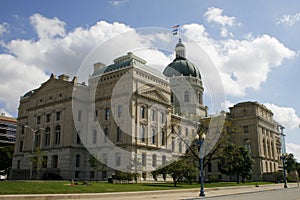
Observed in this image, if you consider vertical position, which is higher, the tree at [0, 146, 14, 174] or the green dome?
the green dome

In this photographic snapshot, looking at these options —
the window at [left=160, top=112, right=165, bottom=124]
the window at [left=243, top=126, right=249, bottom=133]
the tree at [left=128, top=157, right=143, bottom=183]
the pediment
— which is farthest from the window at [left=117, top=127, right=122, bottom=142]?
the window at [left=243, top=126, right=249, bottom=133]

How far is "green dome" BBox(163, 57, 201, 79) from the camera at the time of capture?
9819cm

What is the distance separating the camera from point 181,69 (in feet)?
324

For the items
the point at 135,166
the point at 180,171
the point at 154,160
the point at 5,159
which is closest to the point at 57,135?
the point at 154,160

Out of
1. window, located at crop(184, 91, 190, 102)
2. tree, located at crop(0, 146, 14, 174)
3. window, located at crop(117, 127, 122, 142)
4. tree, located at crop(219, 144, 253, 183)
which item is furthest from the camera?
window, located at crop(184, 91, 190, 102)

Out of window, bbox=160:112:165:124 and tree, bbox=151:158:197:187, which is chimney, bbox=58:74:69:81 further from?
tree, bbox=151:158:197:187

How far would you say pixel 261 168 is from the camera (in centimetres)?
8125

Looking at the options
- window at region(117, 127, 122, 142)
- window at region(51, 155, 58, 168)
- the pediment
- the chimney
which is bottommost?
window at region(51, 155, 58, 168)

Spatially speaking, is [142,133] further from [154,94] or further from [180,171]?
[180,171]

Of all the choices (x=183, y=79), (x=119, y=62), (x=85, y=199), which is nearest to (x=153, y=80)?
(x=119, y=62)

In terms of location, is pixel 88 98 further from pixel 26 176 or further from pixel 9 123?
pixel 9 123

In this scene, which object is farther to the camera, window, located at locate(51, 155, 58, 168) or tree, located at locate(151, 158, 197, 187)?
window, located at locate(51, 155, 58, 168)

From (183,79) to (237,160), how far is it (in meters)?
38.6

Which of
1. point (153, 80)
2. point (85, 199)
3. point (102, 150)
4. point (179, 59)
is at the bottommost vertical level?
point (85, 199)
